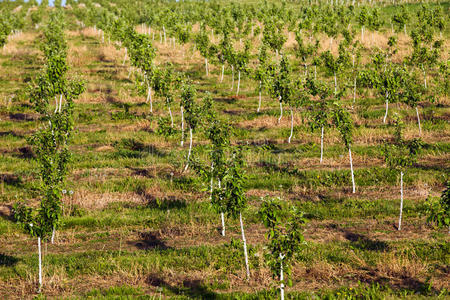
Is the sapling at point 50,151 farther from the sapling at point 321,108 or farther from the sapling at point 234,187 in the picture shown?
the sapling at point 321,108

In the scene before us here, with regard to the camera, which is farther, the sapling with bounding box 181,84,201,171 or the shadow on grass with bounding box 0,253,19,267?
the sapling with bounding box 181,84,201,171

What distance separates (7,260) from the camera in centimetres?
1262

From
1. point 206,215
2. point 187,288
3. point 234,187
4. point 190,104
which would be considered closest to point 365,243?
point 234,187

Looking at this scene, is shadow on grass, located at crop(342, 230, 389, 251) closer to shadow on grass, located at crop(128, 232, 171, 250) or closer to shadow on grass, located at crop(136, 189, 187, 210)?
shadow on grass, located at crop(128, 232, 171, 250)

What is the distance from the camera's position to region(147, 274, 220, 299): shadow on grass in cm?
1066

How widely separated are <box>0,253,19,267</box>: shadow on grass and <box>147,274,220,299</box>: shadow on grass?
4582 mm

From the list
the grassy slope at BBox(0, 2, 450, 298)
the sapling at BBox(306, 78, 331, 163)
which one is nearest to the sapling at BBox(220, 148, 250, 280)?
the grassy slope at BBox(0, 2, 450, 298)

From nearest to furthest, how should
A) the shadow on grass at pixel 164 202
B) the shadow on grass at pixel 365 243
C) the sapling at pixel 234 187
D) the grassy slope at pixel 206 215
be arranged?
the sapling at pixel 234 187
the grassy slope at pixel 206 215
the shadow on grass at pixel 365 243
the shadow on grass at pixel 164 202

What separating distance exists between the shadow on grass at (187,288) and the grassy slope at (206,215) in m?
0.03

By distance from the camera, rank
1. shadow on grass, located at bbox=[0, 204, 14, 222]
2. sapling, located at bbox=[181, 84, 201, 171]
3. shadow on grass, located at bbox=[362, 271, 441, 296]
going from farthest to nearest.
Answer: sapling, located at bbox=[181, 84, 201, 171] → shadow on grass, located at bbox=[0, 204, 14, 222] → shadow on grass, located at bbox=[362, 271, 441, 296]

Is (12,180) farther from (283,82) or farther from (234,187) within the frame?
(283,82)

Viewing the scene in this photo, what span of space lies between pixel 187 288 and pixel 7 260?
6.08 metres

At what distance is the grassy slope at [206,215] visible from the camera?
11.4 metres

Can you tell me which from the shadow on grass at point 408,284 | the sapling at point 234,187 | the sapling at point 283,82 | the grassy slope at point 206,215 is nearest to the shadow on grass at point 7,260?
the grassy slope at point 206,215
